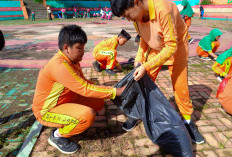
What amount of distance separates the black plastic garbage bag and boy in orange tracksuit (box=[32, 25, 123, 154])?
0.62 feet

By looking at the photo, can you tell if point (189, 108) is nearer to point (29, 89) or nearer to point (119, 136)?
point (119, 136)

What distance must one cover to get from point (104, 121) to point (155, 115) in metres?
0.86

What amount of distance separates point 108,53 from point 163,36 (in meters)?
2.43

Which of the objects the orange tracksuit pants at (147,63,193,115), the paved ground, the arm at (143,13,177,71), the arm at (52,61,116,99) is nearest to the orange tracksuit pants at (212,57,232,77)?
the paved ground

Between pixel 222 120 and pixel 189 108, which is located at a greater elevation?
pixel 189 108

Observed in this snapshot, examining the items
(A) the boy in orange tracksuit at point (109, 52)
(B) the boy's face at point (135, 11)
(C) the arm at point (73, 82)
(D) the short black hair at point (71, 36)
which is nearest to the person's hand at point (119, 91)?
(C) the arm at point (73, 82)

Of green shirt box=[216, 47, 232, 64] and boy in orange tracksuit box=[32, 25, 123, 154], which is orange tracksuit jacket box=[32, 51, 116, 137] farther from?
green shirt box=[216, 47, 232, 64]

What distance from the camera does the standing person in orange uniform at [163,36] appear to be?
5.23 ft

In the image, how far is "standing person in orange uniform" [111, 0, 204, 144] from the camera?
5.23ft

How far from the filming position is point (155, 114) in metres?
2.02

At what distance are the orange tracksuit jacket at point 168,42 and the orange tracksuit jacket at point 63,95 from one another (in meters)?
0.72

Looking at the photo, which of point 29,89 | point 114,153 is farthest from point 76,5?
point 114,153

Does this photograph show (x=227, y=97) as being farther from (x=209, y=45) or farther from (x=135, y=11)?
(x=209, y=45)

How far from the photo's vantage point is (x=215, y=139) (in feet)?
7.16
